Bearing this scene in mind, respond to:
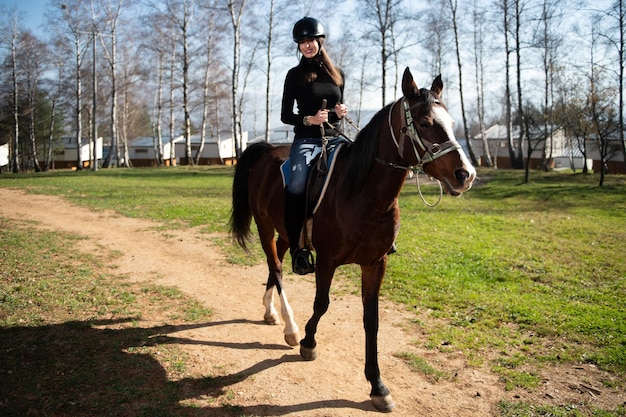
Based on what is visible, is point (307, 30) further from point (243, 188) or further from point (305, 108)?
point (243, 188)

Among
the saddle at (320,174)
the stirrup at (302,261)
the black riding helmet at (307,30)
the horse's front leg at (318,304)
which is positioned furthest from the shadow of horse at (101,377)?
the black riding helmet at (307,30)

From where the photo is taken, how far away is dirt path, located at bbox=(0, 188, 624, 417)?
4.18 m

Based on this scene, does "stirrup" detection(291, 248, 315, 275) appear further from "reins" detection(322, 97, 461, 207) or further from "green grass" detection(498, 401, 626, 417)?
"green grass" detection(498, 401, 626, 417)

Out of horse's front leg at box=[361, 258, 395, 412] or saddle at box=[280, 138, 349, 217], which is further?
saddle at box=[280, 138, 349, 217]

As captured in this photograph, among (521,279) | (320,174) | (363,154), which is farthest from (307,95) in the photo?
(521,279)

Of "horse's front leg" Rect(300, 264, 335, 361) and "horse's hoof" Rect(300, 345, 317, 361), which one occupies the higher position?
"horse's front leg" Rect(300, 264, 335, 361)

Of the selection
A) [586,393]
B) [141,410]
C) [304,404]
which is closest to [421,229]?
[586,393]

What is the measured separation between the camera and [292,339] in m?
5.35

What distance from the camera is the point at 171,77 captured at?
42000mm

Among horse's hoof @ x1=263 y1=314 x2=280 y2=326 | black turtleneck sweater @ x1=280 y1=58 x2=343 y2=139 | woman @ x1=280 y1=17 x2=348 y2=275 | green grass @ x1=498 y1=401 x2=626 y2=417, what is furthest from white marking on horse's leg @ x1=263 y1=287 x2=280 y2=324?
green grass @ x1=498 y1=401 x2=626 y2=417

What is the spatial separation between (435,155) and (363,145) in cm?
91

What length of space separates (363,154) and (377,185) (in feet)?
1.17

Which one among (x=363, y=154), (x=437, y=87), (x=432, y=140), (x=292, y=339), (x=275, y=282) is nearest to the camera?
(x=432, y=140)

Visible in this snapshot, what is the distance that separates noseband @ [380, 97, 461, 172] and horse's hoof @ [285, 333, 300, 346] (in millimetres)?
2659
